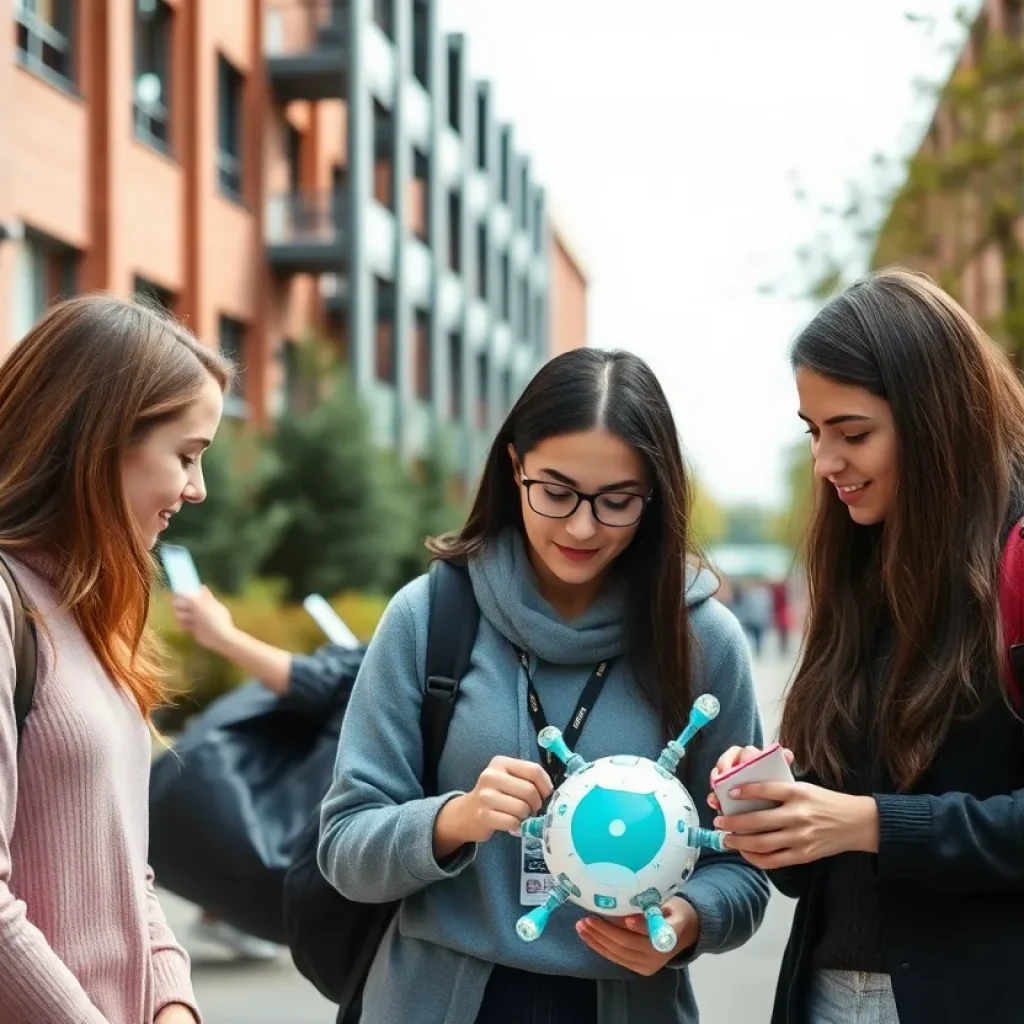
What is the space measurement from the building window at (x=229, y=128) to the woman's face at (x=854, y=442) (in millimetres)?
21495

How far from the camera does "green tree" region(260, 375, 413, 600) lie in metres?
23.0

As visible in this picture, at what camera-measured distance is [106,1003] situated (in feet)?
7.94

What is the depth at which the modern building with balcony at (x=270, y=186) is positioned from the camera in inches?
671

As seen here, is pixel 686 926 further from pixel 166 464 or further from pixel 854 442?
pixel 166 464

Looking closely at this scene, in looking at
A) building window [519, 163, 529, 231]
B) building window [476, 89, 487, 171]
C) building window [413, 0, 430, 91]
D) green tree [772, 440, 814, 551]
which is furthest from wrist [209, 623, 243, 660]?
building window [519, 163, 529, 231]

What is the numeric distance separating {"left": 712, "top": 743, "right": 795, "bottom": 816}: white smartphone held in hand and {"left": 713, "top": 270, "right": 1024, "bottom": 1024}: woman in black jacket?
0.06ft

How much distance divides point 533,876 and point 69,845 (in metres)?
0.84

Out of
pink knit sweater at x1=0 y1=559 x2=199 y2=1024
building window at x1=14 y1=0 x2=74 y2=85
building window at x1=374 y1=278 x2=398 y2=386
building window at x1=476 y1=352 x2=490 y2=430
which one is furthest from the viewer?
building window at x1=476 y1=352 x2=490 y2=430

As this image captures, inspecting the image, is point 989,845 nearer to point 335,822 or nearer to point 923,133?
point 335,822

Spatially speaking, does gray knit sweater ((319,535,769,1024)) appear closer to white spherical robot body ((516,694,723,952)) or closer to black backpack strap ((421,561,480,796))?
black backpack strap ((421,561,480,796))

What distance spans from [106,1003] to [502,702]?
2.79 ft

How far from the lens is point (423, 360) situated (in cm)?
3625

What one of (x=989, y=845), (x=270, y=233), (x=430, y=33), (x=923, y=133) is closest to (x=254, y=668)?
(x=989, y=845)

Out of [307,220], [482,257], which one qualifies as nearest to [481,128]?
[482,257]
